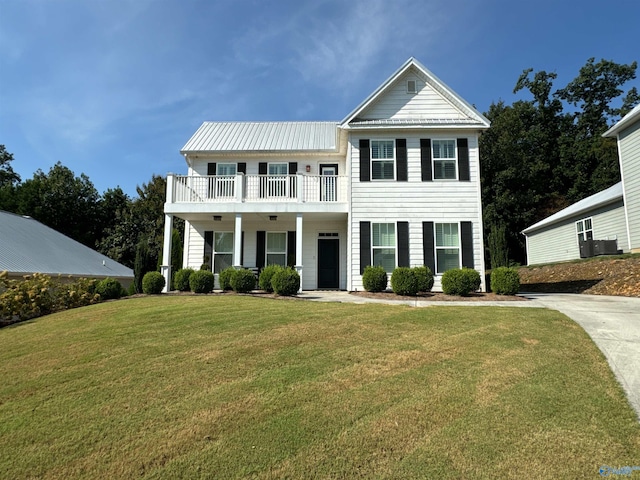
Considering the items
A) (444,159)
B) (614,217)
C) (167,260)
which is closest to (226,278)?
(167,260)

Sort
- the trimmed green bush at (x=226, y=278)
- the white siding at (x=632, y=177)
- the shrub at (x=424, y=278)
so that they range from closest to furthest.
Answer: the shrub at (x=424, y=278), the trimmed green bush at (x=226, y=278), the white siding at (x=632, y=177)

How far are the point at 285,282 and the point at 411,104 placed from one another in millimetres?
8506

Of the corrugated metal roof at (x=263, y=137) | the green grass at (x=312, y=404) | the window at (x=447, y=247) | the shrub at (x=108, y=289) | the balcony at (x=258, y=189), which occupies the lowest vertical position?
the green grass at (x=312, y=404)

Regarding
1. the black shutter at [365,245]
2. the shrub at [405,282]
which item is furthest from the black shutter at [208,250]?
the shrub at [405,282]

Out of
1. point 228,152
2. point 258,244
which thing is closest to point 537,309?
point 258,244

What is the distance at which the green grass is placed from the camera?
325 cm

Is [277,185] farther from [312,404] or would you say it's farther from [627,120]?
[627,120]

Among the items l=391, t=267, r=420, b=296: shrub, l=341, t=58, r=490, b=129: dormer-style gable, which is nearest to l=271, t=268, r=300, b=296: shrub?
l=391, t=267, r=420, b=296: shrub

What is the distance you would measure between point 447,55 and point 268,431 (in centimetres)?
1699

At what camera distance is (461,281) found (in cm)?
1225

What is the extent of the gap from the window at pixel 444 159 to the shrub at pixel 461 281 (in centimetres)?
394

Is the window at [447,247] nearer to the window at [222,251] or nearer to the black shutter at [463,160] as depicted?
the black shutter at [463,160]

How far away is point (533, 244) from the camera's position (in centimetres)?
2742

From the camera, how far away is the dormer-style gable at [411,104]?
14680 millimetres
